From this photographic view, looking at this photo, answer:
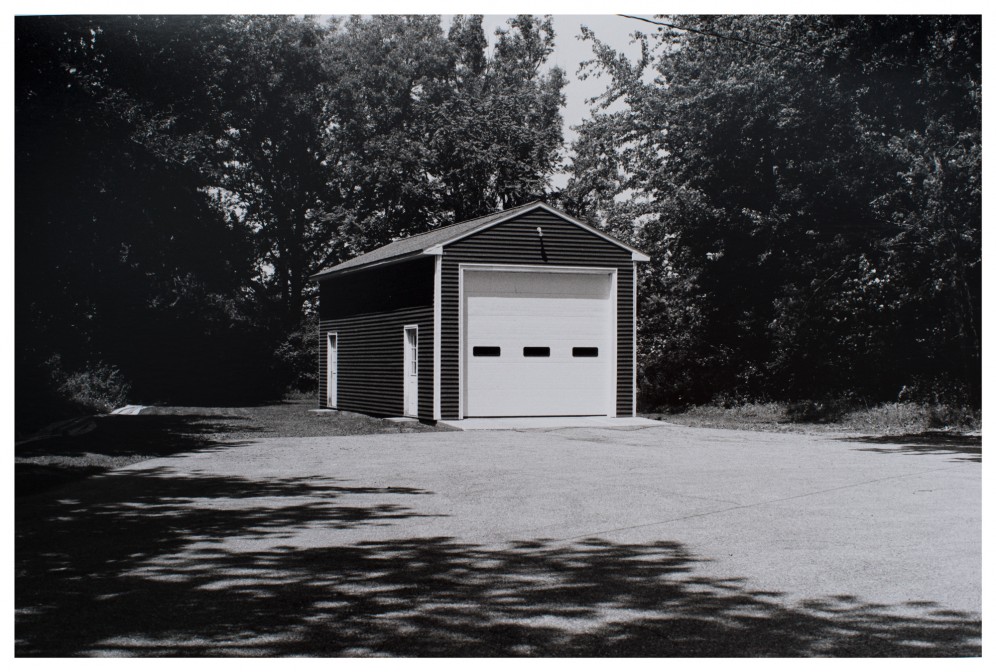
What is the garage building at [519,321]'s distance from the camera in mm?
20203

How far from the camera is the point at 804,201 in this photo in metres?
23.2

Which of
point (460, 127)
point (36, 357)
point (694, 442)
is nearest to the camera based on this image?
point (36, 357)

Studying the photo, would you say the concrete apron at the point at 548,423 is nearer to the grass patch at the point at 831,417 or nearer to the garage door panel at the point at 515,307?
the grass patch at the point at 831,417

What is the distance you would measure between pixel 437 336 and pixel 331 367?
7.76 metres

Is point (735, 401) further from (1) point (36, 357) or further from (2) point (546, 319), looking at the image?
(1) point (36, 357)

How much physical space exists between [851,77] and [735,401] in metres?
8.89

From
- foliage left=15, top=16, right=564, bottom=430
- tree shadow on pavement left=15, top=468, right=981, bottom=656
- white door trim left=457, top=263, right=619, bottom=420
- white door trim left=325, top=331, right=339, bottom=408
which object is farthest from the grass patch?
tree shadow on pavement left=15, top=468, right=981, bottom=656

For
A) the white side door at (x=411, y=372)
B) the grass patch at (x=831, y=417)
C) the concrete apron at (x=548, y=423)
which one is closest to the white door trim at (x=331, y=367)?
the white side door at (x=411, y=372)

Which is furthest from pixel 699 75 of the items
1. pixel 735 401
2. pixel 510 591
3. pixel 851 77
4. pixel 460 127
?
pixel 510 591

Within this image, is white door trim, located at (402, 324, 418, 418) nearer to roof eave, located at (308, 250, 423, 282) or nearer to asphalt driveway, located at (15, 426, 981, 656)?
roof eave, located at (308, 250, 423, 282)

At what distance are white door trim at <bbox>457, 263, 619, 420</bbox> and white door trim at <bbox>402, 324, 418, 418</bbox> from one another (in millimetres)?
1481

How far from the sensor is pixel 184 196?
77.5 feet

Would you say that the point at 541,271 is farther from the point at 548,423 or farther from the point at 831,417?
the point at 831,417

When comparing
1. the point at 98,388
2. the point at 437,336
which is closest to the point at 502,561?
the point at 437,336
